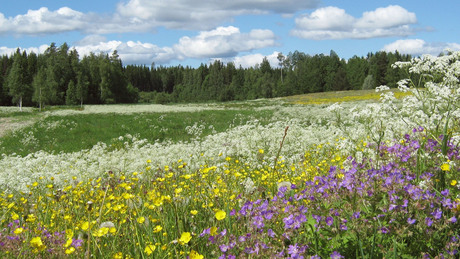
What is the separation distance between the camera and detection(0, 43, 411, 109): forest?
234ft

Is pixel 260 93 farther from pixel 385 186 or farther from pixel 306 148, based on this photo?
pixel 385 186

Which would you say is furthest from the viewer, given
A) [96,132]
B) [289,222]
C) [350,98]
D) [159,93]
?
[159,93]

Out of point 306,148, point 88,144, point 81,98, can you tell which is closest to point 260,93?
point 81,98

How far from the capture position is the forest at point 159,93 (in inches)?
2804

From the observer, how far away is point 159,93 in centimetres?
10831

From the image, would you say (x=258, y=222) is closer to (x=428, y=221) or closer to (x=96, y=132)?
(x=428, y=221)

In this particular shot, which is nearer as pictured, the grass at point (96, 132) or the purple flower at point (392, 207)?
the purple flower at point (392, 207)

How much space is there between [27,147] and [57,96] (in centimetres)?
6297

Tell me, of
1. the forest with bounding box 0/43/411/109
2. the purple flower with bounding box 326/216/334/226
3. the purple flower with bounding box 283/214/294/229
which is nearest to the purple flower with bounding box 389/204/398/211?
the purple flower with bounding box 326/216/334/226

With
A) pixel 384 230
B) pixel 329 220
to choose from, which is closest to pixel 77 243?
pixel 329 220

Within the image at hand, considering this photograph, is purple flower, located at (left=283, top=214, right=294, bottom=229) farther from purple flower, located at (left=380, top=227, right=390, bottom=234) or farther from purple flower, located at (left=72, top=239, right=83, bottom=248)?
purple flower, located at (left=72, top=239, right=83, bottom=248)

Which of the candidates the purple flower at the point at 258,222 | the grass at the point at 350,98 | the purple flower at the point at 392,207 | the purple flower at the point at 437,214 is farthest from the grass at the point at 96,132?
the grass at the point at 350,98

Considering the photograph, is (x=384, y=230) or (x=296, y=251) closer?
(x=296, y=251)

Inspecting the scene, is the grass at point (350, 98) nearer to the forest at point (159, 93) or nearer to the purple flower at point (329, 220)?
the forest at point (159, 93)
